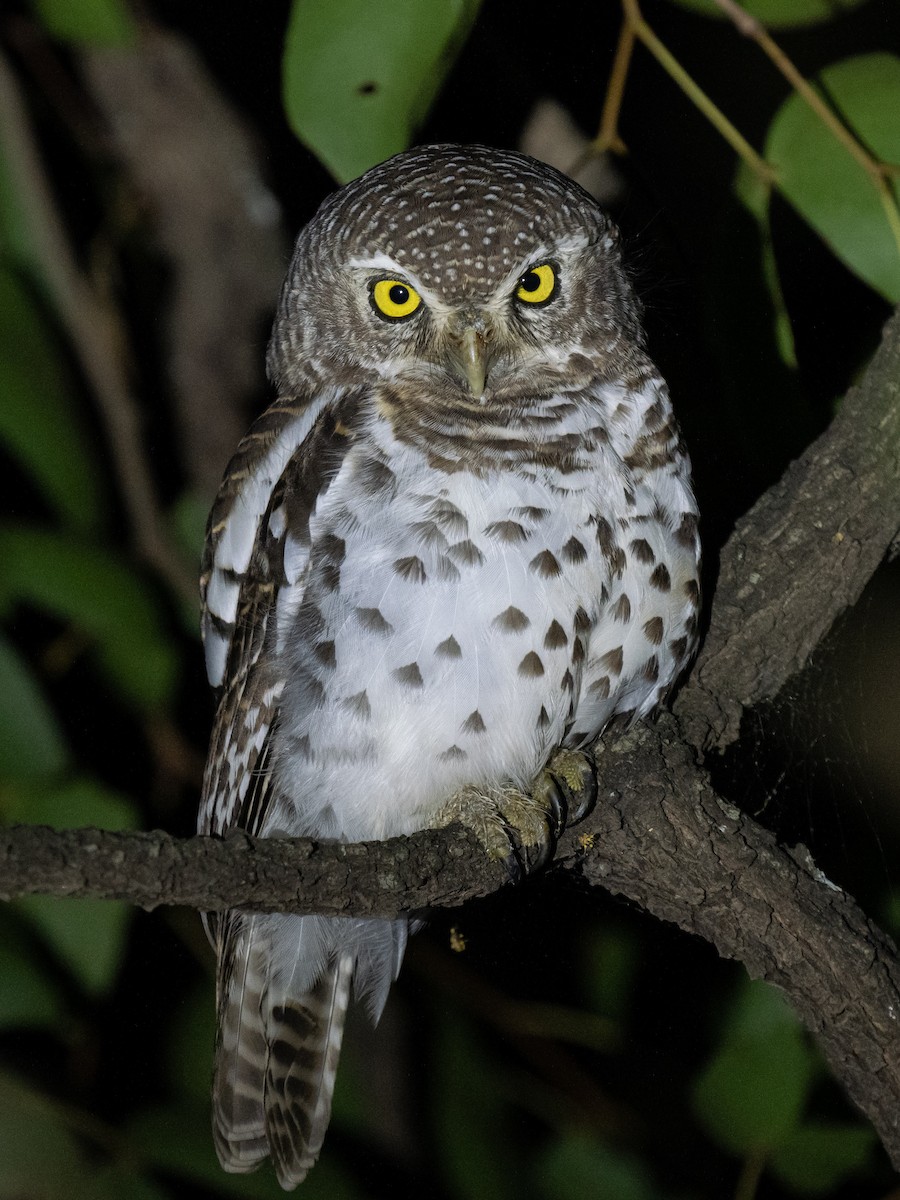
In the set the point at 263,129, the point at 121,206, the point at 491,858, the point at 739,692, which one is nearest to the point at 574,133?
the point at 263,129

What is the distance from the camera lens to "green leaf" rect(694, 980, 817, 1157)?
61.0 inches

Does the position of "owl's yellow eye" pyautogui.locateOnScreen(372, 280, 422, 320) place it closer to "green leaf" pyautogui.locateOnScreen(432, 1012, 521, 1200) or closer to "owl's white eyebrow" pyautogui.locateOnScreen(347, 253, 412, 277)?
"owl's white eyebrow" pyautogui.locateOnScreen(347, 253, 412, 277)

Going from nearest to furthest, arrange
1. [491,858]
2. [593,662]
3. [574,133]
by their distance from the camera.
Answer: [491,858], [593,662], [574,133]

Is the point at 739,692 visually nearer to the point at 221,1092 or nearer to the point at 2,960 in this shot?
the point at 221,1092

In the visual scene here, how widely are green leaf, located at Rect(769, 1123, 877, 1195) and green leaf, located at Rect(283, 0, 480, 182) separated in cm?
135

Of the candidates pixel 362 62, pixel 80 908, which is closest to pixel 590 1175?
pixel 80 908

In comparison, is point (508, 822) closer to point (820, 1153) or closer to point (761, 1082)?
point (761, 1082)

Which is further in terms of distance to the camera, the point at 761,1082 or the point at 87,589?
the point at 761,1082

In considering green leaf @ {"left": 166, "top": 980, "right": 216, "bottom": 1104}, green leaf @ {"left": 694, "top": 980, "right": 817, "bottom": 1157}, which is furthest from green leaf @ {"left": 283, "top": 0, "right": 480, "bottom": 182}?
green leaf @ {"left": 166, "top": 980, "right": 216, "bottom": 1104}

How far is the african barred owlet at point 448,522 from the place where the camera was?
1.11 meters

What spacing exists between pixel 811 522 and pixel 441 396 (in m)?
0.44

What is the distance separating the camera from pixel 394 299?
3.92 ft

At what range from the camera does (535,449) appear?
1.13m

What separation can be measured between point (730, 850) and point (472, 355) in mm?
519
